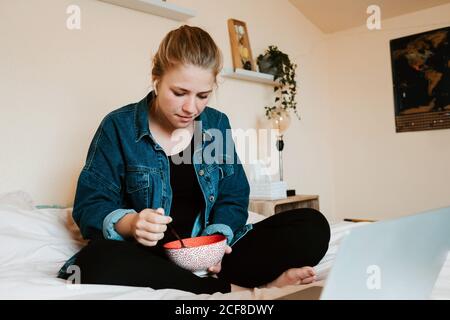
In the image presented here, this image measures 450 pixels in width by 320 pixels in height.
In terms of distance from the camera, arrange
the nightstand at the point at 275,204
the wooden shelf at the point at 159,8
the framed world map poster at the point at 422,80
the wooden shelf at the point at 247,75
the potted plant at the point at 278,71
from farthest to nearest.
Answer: the framed world map poster at the point at 422,80 → the potted plant at the point at 278,71 → the wooden shelf at the point at 247,75 → the nightstand at the point at 275,204 → the wooden shelf at the point at 159,8

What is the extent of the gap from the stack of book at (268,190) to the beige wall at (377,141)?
106 centimetres

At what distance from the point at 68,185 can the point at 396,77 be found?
228cm

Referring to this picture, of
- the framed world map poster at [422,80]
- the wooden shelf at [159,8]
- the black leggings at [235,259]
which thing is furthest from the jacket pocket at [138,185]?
the framed world map poster at [422,80]

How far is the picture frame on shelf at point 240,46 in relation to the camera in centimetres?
246

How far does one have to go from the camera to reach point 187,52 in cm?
106

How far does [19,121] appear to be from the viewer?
1.59 meters

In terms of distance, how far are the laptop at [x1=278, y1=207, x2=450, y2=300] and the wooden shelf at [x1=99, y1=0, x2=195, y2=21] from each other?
1687 millimetres

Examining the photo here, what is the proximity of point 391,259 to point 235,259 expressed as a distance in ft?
1.89

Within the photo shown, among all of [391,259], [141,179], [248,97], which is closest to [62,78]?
[141,179]

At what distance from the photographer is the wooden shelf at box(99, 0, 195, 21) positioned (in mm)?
1900

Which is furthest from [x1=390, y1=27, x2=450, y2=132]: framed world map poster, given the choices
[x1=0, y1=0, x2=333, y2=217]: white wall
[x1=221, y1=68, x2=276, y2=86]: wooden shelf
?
[x1=0, y1=0, x2=333, y2=217]: white wall

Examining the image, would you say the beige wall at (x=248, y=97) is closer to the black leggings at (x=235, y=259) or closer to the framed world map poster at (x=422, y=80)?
the framed world map poster at (x=422, y=80)
